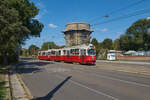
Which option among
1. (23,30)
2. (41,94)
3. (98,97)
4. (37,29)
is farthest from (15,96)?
(37,29)

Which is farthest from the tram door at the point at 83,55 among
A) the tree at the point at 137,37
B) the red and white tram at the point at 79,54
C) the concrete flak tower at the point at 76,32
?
the tree at the point at 137,37

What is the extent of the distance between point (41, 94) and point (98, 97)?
2.68 metres

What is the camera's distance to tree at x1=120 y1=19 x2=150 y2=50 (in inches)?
2859

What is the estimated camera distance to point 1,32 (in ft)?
44.2

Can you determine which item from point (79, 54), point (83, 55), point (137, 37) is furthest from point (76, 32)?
point (83, 55)

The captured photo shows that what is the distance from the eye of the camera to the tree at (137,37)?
72625mm

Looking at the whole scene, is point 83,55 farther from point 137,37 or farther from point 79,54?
point 137,37

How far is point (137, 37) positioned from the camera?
7500cm

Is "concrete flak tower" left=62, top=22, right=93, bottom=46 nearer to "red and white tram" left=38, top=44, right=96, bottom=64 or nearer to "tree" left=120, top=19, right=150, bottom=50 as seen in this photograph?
"tree" left=120, top=19, right=150, bottom=50

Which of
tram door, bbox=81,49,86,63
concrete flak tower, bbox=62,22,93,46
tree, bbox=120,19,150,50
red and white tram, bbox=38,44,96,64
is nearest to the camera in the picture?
red and white tram, bbox=38,44,96,64

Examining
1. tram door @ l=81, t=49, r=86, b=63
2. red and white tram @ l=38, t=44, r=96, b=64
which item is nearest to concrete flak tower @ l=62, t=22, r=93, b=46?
red and white tram @ l=38, t=44, r=96, b=64

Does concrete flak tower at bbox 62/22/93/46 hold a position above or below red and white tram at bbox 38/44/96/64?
above

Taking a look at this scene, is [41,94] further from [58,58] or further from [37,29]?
[58,58]

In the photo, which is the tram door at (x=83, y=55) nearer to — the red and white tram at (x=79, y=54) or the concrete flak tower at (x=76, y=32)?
the red and white tram at (x=79, y=54)
